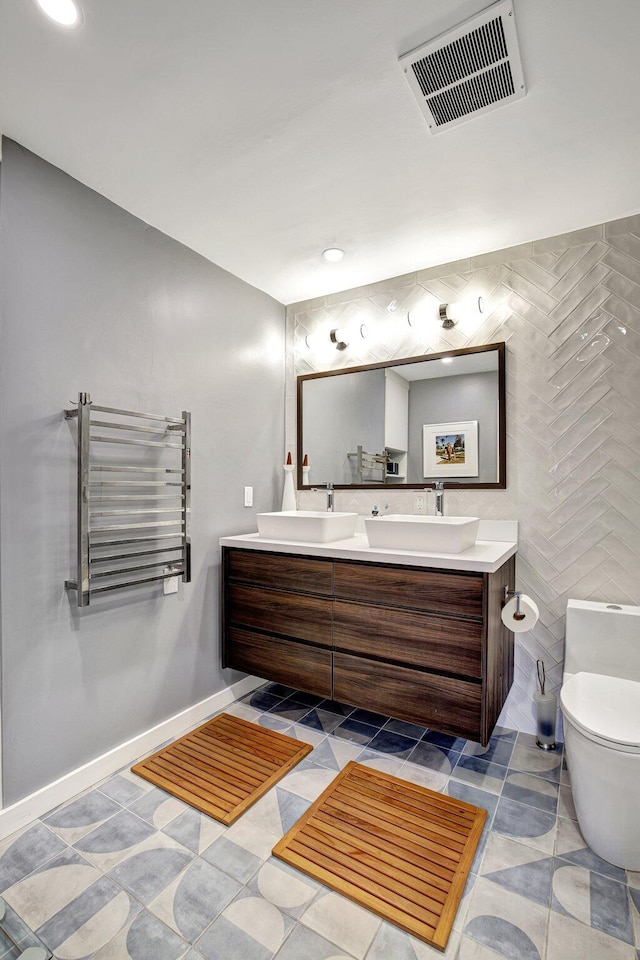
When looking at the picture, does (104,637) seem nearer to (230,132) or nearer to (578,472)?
(230,132)

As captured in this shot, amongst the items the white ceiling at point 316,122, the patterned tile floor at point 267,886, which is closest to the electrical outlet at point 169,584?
the patterned tile floor at point 267,886

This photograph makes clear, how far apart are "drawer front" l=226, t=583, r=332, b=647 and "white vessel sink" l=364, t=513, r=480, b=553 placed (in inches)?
15.5

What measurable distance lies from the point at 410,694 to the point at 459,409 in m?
1.44

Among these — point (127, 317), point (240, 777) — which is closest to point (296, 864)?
point (240, 777)

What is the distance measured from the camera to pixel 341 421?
295cm

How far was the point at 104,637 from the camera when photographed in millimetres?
1987

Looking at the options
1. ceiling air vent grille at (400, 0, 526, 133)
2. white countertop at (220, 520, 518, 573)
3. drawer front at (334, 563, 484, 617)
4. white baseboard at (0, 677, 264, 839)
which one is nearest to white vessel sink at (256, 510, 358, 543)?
white countertop at (220, 520, 518, 573)

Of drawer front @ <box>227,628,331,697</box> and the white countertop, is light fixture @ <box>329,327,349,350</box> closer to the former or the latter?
the white countertop

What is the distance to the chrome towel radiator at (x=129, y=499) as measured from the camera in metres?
1.81

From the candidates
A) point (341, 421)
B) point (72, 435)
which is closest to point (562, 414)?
point (341, 421)

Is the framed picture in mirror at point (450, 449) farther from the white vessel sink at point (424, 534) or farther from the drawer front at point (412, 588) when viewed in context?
the drawer front at point (412, 588)

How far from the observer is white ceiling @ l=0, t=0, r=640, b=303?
1.28m

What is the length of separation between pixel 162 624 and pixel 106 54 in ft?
6.94

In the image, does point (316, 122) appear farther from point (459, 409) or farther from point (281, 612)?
point (281, 612)
